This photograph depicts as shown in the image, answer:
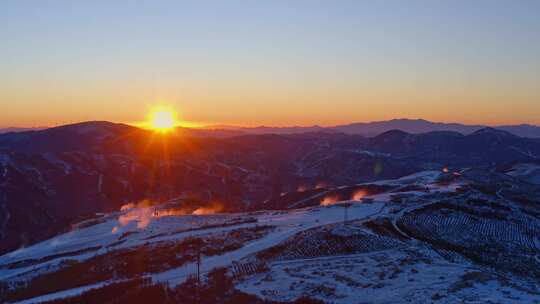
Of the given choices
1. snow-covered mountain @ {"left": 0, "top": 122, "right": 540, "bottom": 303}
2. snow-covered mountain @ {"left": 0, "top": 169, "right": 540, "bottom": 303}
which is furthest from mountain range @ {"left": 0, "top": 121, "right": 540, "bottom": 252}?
snow-covered mountain @ {"left": 0, "top": 169, "right": 540, "bottom": 303}

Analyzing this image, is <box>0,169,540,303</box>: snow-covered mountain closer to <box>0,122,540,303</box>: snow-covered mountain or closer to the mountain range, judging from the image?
<box>0,122,540,303</box>: snow-covered mountain

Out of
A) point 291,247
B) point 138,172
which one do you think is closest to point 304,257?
point 291,247

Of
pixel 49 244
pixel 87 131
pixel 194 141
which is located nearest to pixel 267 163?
pixel 194 141

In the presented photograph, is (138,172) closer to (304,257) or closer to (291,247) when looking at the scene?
(291,247)

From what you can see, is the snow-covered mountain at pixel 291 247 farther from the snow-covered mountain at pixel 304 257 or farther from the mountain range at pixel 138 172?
the mountain range at pixel 138 172

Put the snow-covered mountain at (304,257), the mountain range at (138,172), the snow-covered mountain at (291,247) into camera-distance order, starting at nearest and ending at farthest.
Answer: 1. the snow-covered mountain at (304,257)
2. the snow-covered mountain at (291,247)
3. the mountain range at (138,172)

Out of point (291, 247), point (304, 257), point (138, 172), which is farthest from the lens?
point (138, 172)

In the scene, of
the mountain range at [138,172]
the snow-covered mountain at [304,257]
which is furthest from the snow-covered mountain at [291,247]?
the mountain range at [138,172]

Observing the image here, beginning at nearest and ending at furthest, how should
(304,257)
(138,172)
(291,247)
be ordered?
(304,257), (291,247), (138,172)

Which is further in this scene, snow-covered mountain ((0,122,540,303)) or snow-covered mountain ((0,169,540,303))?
snow-covered mountain ((0,122,540,303))

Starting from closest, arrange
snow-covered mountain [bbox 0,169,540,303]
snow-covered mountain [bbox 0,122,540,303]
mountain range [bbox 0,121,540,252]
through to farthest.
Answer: snow-covered mountain [bbox 0,169,540,303], snow-covered mountain [bbox 0,122,540,303], mountain range [bbox 0,121,540,252]

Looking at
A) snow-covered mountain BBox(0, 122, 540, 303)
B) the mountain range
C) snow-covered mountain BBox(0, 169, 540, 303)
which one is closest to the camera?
snow-covered mountain BBox(0, 169, 540, 303)

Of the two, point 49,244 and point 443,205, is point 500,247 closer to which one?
point 443,205
